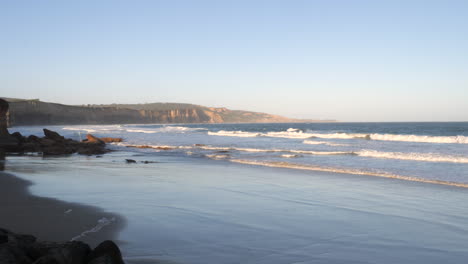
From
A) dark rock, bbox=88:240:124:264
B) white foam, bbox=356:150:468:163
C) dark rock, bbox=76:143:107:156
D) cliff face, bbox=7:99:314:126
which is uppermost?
cliff face, bbox=7:99:314:126

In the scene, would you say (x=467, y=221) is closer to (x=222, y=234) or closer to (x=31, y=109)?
(x=222, y=234)

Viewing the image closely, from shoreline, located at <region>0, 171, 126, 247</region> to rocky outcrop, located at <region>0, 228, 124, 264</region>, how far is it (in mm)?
1042

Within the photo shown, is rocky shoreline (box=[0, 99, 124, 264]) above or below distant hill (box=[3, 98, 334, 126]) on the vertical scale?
below

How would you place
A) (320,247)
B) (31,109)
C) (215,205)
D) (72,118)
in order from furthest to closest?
(72,118), (31,109), (215,205), (320,247)

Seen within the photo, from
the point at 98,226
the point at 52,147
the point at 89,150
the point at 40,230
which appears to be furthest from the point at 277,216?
the point at 52,147

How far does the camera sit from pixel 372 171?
41.2ft

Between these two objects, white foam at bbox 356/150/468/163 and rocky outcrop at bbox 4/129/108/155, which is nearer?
white foam at bbox 356/150/468/163

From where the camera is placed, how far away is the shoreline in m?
5.11

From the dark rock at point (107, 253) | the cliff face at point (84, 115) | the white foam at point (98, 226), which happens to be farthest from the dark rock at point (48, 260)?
the cliff face at point (84, 115)

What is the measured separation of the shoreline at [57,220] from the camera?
16.8 feet

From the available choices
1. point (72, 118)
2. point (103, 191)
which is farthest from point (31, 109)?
point (103, 191)

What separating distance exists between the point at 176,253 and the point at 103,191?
467 centimetres

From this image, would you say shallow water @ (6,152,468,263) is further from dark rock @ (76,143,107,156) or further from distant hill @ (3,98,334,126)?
distant hill @ (3,98,334,126)

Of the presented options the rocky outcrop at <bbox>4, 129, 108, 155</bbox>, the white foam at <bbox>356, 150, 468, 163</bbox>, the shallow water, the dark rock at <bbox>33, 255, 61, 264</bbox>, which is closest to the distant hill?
the rocky outcrop at <bbox>4, 129, 108, 155</bbox>
